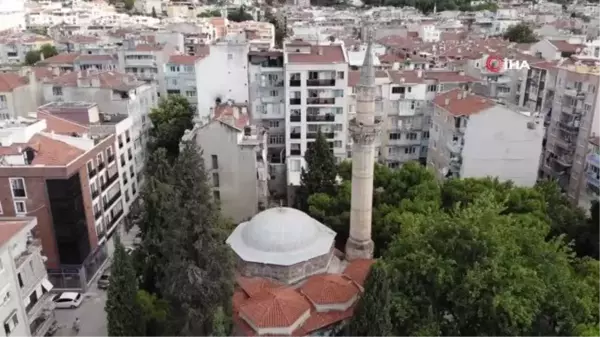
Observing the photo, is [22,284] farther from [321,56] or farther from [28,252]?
[321,56]

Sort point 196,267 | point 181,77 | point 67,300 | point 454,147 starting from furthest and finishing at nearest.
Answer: point 181,77
point 454,147
point 67,300
point 196,267

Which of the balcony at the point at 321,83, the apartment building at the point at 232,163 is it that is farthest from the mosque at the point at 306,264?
the balcony at the point at 321,83

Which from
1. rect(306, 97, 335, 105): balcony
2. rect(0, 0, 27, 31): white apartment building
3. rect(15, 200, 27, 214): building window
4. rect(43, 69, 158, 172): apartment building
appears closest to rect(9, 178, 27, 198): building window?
rect(15, 200, 27, 214): building window

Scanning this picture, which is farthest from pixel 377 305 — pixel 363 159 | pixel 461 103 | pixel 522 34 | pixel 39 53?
pixel 522 34

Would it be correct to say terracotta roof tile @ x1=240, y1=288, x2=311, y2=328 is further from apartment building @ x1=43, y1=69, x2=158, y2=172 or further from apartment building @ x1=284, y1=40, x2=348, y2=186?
apartment building @ x1=43, y1=69, x2=158, y2=172

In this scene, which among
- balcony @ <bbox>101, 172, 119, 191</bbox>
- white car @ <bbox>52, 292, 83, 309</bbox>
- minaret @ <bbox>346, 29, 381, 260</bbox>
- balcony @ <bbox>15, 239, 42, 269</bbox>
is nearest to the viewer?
balcony @ <bbox>15, 239, 42, 269</bbox>
